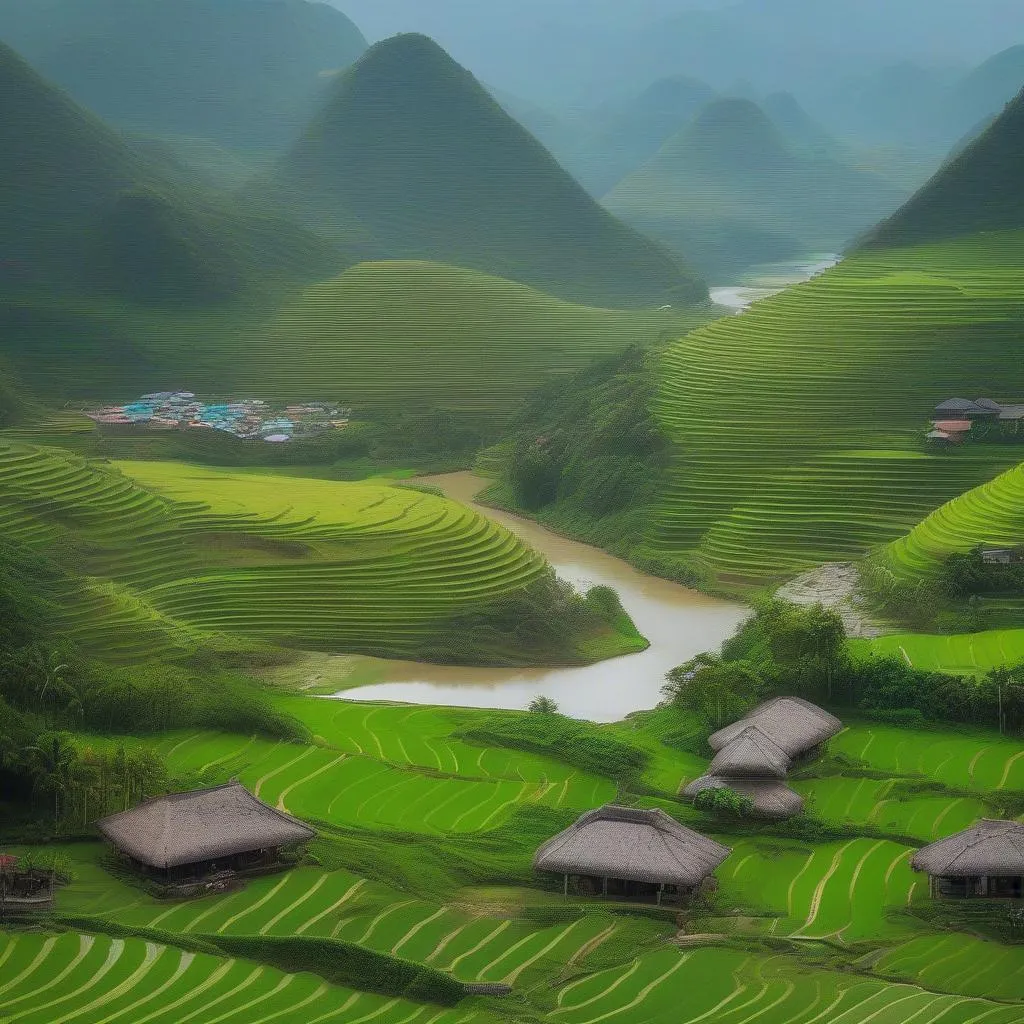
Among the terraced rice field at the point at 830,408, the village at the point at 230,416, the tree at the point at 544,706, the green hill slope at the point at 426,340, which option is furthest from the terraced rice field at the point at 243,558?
the green hill slope at the point at 426,340

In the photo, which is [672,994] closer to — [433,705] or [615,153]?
[433,705]

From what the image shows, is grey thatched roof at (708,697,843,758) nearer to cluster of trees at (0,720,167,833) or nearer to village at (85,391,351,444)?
cluster of trees at (0,720,167,833)

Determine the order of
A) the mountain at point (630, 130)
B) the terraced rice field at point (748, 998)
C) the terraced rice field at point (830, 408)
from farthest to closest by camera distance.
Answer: the mountain at point (630, 130) < the terraced rice field at point (830, 408) < the terraced rice field at point (748, 998)

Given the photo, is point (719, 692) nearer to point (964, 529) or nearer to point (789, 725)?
point (789, 725)

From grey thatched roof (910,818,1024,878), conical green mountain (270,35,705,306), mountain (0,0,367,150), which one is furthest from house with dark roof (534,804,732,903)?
mountain (0,0,367,150)

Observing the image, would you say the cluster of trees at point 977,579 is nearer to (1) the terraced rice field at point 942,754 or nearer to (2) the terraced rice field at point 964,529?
(2) the terraced rice field at point 964,529

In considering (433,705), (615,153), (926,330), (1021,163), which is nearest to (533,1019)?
(433,705)
